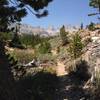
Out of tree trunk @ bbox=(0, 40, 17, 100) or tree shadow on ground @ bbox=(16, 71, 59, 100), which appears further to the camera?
tree shadow on ground @ bbox=(16, 71, 59, 100)

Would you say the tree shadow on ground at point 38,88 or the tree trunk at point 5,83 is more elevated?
the tree trunk at point 5,83

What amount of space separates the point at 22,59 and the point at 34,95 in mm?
15346

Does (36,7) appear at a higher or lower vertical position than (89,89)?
higher

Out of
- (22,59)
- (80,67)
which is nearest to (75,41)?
(22,59)

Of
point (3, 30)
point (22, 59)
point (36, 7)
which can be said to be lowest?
point (22, 59)

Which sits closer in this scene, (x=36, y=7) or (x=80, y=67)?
(x=36, y=7)

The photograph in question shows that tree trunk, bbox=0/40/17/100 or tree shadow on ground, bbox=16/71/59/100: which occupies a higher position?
tree trunk, bbox=0/40/17/100

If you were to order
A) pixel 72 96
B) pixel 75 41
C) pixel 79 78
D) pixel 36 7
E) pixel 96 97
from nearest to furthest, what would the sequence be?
1. pixel 96 97
2. pixel 72 96
3. pixel 36 7
4. pixel 79 78
5. pixel 75 41

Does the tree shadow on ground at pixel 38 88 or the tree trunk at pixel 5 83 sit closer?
the tree trunk at pixel 5 83

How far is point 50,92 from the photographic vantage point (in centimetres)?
1527

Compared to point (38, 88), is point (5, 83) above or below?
above

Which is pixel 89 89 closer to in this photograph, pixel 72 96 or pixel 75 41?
pixel 72 96

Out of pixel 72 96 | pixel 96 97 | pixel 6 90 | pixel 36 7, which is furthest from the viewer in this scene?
pixel 36 7

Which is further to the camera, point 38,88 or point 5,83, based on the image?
point 38,88
